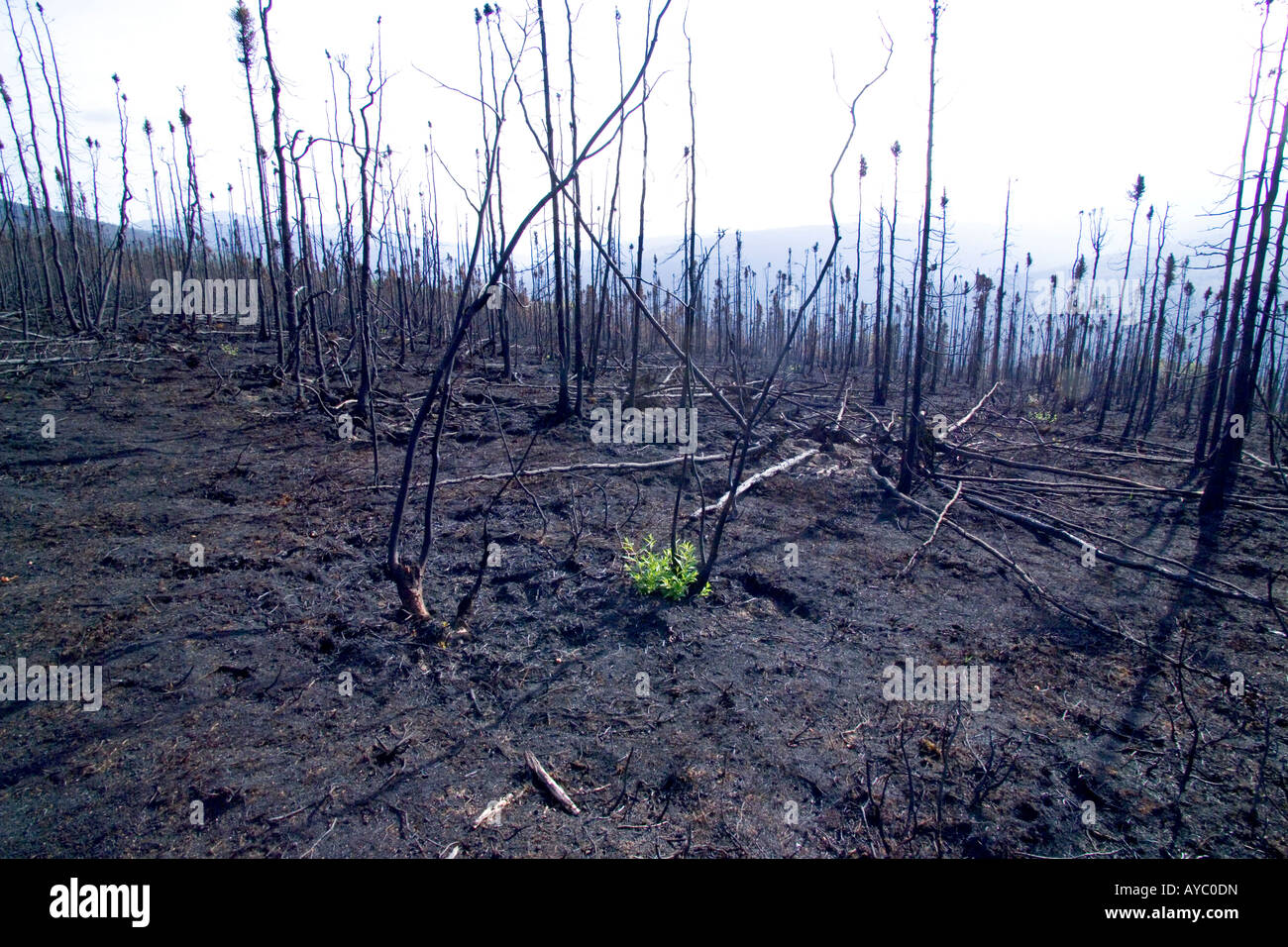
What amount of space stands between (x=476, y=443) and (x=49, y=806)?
6.73 meters

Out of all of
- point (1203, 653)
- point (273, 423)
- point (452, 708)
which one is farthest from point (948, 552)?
point (273, 423)

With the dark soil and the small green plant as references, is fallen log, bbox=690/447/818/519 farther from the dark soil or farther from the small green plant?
the small green plant

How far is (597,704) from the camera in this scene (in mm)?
3773

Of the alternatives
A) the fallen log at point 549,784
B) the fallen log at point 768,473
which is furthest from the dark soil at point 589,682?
the fallen log at point 768,473

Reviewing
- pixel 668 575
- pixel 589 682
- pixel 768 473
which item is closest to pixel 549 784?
pixel 589 682

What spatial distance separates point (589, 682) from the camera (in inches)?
157

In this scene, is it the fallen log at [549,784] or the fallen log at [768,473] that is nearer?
the fallen log at [549,784]

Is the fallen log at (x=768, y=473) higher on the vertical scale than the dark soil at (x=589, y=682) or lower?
higher

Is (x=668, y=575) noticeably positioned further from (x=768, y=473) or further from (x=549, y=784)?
(x=768, y=473)

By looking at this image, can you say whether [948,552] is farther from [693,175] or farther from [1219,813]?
[693,175]

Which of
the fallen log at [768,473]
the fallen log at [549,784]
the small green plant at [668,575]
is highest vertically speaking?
the fallen log at [768,473]

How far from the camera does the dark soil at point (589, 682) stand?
285 centimetres

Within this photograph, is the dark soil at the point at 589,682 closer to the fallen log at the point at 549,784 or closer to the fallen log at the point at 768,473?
the fallen log at the point at 549,784

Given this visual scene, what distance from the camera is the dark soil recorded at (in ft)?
9.34
